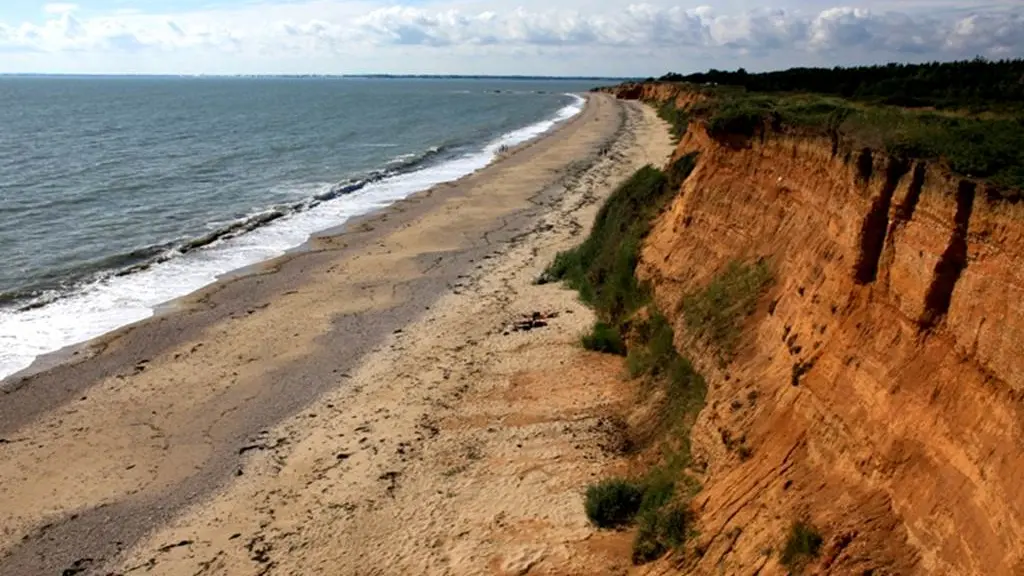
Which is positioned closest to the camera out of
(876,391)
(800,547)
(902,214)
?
(800,547)

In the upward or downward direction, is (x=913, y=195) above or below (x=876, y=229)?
above

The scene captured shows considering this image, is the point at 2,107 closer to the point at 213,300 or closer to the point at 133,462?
the point at 213,300

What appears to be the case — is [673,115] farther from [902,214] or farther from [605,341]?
[902,214]

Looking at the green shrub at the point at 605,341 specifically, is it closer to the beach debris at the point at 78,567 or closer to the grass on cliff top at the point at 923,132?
the grass on cliff top at the point at 923,132

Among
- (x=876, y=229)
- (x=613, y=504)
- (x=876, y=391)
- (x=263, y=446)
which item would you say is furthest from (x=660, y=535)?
(x=263, y=446)

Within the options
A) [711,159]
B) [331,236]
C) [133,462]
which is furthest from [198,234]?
[711,159]

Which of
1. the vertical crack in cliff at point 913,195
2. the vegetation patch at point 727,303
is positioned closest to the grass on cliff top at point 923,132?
the vertical crack in cliff at point 913,195
